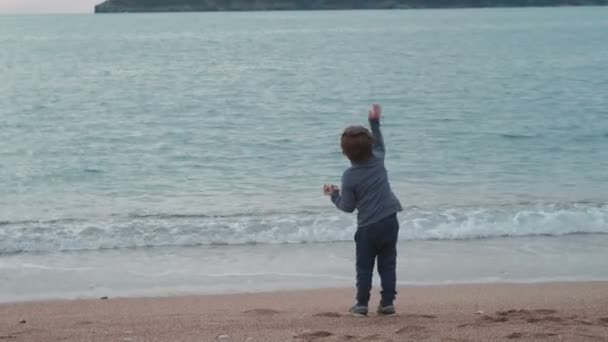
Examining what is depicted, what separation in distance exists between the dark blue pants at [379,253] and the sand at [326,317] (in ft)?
0.62

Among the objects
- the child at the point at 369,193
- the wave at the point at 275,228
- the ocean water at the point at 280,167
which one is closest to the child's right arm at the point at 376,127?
the child at the point at 369,193

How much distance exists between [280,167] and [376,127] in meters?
11.0

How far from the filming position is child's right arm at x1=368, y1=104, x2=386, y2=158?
646 centimetres

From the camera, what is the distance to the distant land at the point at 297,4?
166375mm

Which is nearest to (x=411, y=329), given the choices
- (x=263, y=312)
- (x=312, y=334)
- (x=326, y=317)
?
(x=312, y=334)

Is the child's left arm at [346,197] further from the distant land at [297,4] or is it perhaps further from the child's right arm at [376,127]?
the distant land at [297,4]

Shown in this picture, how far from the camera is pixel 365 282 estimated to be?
22.4 feet

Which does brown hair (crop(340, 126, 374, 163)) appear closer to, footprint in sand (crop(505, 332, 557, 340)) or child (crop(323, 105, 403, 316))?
child (crop(323, 105, 403, 316))

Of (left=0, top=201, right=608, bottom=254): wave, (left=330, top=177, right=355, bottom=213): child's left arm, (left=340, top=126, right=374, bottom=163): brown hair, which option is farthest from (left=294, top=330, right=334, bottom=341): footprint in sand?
(left=0, top=201, right=608, bottom=254): wave

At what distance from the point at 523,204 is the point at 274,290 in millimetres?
5670

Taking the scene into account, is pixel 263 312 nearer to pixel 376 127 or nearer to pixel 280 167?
pixel 376 127

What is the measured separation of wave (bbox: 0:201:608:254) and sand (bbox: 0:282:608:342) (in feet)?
8.83

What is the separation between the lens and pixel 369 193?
655 centimetres

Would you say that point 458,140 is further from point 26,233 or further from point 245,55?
point 245,55
